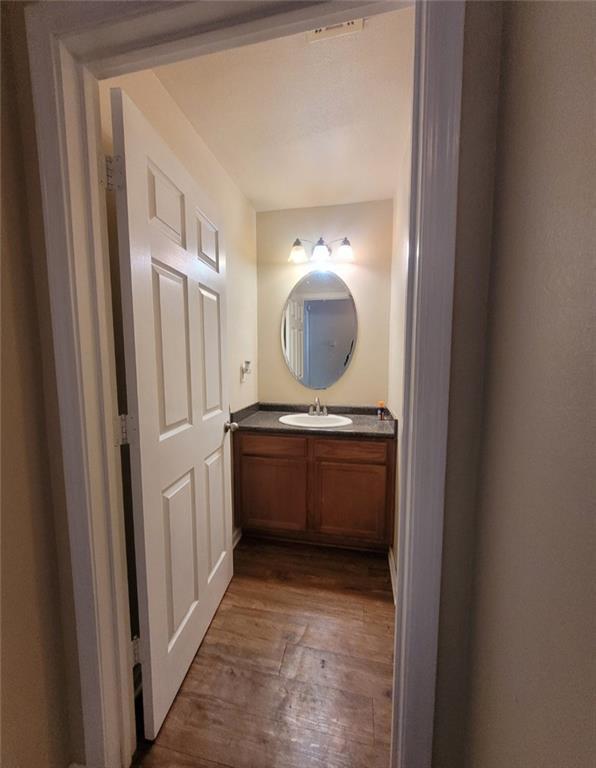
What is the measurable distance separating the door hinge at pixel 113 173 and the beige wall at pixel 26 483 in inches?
6.3

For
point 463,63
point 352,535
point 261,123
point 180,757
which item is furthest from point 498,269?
point 352,535

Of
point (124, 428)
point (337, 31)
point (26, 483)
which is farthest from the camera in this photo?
point (337, 31)

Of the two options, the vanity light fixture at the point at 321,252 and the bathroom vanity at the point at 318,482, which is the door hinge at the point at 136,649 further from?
the vanity light fixture at the point at 321,252

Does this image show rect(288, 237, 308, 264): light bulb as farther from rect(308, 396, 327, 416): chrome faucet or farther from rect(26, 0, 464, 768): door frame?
rect(26, 0, 464, 768): door frame

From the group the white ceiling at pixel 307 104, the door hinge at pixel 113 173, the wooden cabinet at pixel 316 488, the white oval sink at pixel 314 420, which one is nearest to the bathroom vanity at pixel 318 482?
the wooden cabinet at pixel 316 488

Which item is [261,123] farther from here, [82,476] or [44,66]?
[82,476]

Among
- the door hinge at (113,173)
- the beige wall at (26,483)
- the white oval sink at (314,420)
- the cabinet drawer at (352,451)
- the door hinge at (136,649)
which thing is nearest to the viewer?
the beige wall at (26,483)

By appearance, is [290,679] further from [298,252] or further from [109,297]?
[298,252]

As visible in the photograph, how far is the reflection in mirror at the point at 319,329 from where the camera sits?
2.40 meters

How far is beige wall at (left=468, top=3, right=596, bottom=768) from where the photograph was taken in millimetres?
381

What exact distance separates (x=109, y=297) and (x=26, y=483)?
543 millimetres

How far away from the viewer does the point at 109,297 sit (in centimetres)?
89

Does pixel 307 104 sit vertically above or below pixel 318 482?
above

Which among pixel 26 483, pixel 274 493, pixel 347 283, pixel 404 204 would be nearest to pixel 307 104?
pixel 404 204
